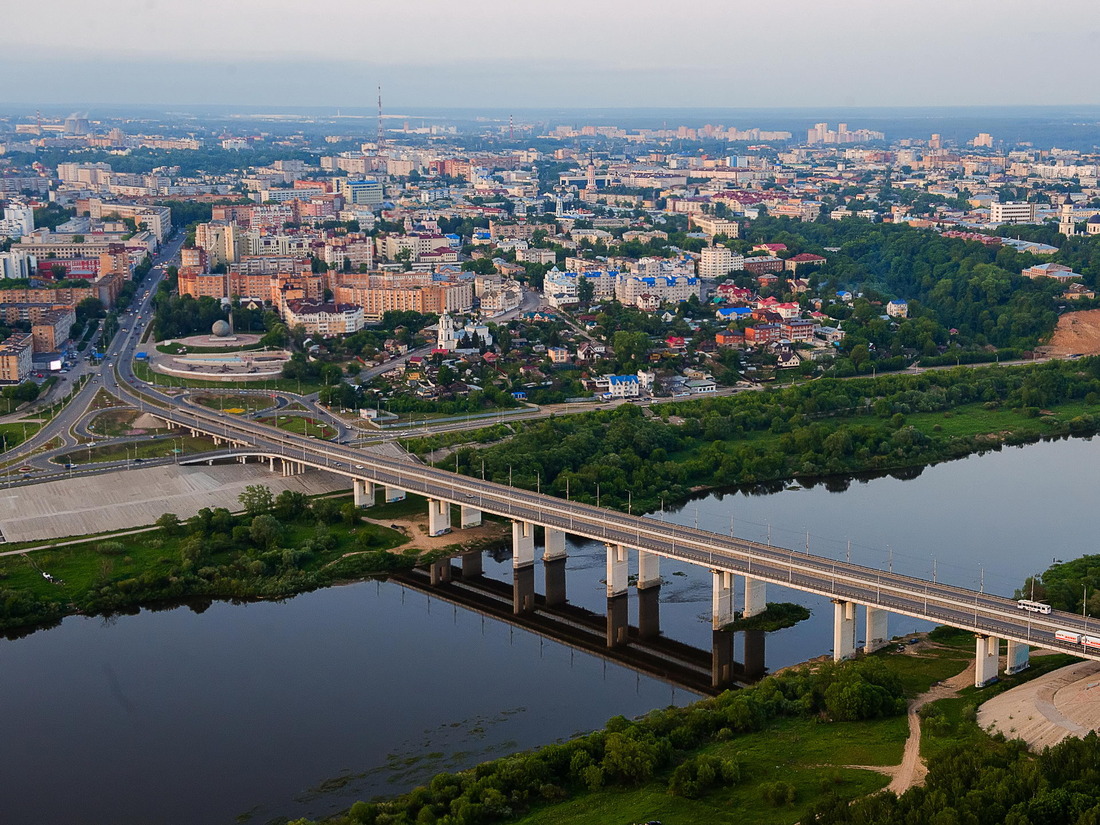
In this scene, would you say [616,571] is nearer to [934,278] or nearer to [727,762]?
[727,762]

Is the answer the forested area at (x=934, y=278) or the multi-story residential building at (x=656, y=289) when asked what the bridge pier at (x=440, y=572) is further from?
the multi-story residential building at (x=656, y=289)

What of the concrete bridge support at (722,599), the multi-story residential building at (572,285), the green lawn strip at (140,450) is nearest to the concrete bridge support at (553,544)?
the concrete bridge support at (722,599)

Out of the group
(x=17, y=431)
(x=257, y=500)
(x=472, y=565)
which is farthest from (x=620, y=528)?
(x=17, y=431)

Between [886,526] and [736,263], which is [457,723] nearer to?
[886,526]

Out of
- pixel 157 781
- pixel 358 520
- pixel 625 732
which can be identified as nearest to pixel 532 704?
pixel 625 732

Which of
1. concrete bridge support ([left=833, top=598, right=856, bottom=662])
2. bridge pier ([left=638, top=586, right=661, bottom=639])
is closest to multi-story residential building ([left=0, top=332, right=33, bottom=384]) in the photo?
bridge pier ([left=638, top=586, right=661, bottom=639])

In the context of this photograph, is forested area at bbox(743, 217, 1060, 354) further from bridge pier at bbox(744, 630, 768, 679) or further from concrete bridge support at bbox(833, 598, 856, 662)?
concrete bridge support at bbox(833, 598, 856, 662)
